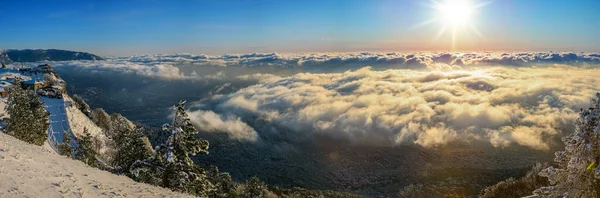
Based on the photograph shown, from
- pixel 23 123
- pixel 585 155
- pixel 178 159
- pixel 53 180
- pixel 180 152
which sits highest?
pixel 585 155

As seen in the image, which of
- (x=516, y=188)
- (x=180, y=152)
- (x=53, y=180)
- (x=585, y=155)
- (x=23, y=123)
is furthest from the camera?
(x=516, y=188)

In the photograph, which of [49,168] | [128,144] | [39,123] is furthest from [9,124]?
[49,168]

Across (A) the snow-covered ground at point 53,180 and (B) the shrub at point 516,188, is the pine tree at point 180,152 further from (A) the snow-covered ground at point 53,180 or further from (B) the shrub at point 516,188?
(B) the shrub at point 516,188

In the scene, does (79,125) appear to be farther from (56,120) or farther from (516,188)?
(516,188)

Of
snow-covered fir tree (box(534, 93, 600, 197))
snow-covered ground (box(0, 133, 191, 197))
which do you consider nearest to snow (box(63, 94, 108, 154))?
snow-covered ground (box(0, 133, 191, 197))

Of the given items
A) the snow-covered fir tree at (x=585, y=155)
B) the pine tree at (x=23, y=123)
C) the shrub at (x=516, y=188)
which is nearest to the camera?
the snow-covered fir tree at (x=585, y=155)

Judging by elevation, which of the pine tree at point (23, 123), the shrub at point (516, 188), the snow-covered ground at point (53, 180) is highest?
the snow-covered ground at point (53, 180)

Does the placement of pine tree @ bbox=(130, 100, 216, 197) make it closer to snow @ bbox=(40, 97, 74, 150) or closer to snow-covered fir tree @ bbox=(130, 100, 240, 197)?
snow-covered fir tree @ bbox=(130, 100, 240, 197)

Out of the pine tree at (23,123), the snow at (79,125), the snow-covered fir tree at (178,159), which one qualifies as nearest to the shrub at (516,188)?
the snow-covered fir tree at (178,159)

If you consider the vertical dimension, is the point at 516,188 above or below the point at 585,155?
below

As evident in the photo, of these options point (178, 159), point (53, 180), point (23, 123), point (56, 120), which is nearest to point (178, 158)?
point (178, 159)
